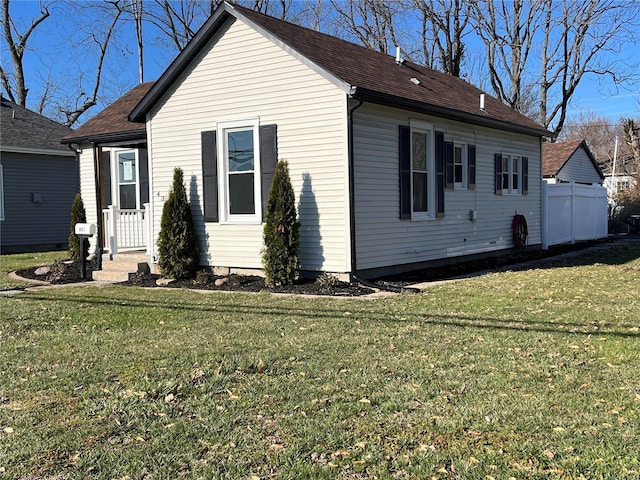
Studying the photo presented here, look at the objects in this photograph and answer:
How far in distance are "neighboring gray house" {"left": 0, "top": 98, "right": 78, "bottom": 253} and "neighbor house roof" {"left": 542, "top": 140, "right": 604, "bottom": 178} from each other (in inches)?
691

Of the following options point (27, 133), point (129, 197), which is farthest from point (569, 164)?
point (27, 133)

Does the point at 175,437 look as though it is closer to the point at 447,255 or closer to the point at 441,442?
the point at 441,442

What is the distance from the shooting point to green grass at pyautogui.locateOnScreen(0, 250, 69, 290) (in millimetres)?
11156

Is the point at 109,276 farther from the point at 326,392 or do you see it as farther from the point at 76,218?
the point at 326,392

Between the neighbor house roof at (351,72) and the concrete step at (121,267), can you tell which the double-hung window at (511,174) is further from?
the concrete step at (121,267)

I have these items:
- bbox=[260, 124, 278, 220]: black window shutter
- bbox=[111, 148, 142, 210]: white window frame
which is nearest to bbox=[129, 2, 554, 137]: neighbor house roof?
bbox=[260, 124, 278, 220]: black window shutter

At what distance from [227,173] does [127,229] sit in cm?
386

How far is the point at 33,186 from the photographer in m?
19.2

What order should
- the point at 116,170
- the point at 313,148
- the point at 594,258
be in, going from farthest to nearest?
1. the point at 594,258
2. the point at 116,170
3. the point at 313,148

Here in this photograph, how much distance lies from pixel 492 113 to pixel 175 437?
42.1ft

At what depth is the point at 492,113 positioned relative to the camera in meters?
14.7

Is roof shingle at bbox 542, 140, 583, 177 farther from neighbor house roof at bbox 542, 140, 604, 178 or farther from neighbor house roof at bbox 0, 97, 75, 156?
neighbor house roof at bbox 0, 97, 75, 156

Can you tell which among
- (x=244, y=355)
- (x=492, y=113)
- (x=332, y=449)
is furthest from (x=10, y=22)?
(x=332, y=449)

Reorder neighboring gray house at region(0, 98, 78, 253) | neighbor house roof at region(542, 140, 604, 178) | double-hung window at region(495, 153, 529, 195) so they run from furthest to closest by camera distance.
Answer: neighbor house roof at region(542, 140, 604, 178)
neighboring gray house at region(0, 98, 78, 253)
double-hung window at region(495, 153, 529, 195)
